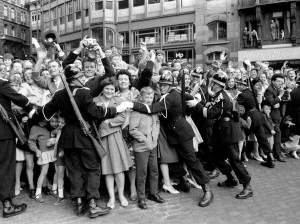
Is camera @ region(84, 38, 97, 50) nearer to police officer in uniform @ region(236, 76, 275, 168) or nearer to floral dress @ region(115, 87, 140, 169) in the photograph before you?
floral dress @ region(115, 87, 140, 169)

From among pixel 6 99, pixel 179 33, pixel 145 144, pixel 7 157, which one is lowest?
pixel 7 157

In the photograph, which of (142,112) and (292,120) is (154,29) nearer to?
(292,120)

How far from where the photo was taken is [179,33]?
2477 cm

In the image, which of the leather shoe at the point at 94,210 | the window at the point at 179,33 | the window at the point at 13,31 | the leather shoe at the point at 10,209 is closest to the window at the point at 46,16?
the window at the point at 179,33

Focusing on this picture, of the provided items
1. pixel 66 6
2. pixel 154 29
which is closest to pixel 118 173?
pixel 154 29

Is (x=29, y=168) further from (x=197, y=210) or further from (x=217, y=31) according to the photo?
(x=217, y=31)

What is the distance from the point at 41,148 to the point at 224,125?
10.3 ft

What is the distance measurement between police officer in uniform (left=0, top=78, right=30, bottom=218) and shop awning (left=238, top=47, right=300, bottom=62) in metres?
20.0

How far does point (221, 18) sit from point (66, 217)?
69.7 feet

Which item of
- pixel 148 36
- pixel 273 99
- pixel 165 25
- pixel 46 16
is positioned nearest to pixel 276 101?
pixel 273 99

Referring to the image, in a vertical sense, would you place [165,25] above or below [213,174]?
above

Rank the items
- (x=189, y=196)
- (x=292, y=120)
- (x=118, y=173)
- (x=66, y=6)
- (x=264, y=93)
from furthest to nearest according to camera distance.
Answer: (x=66, y=6) → (x=292, y=120) → (x=264, y=93) → (x=189, y=196) → (x=118, y=173)

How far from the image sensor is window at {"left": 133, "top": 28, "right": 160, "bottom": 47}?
25672mm

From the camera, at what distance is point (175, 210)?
4.66 meters
